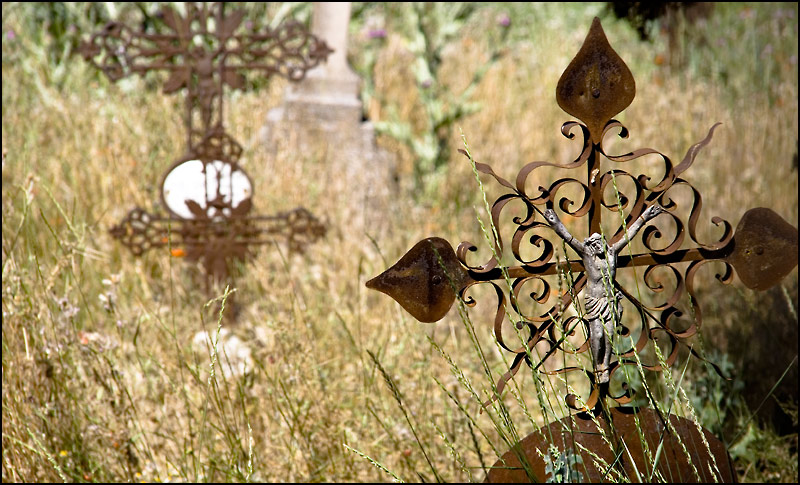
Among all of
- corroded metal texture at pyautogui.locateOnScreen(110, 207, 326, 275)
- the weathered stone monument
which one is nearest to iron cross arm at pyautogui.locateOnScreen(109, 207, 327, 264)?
corroded metal texture at pyautogui.locateOnScreen(110, 207, 326, 275)

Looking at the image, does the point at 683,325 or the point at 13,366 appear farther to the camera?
the point at 683,325

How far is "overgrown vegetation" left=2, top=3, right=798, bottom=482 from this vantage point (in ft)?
6.15

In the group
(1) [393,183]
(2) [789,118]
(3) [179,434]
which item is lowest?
(3) [179,434]

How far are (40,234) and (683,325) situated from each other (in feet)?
7.92

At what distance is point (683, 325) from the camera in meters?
2.60

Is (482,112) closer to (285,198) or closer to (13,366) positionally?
(285,198)

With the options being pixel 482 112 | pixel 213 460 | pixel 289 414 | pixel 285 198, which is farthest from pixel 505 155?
pixel 213 460

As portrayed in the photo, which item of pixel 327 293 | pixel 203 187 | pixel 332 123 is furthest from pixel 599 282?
pixel 332 123

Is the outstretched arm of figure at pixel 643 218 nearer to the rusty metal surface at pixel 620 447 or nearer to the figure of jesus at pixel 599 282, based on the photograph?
the figure of jesus at pixel 599 282

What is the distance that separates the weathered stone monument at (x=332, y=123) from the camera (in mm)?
3969

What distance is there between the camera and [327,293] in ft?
9.87

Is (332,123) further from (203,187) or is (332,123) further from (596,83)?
(596,83)

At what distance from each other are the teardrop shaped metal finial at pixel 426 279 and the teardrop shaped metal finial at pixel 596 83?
1.02ft

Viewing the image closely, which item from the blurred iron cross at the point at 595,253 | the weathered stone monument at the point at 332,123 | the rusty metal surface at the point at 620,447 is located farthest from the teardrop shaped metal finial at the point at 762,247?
the weathered stone monument at the point at 332,123
